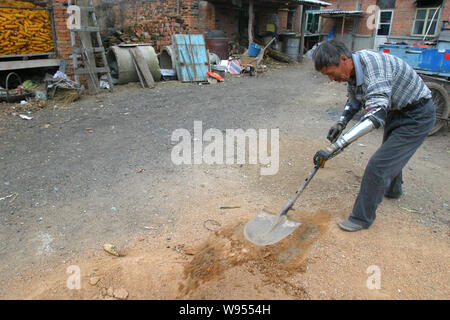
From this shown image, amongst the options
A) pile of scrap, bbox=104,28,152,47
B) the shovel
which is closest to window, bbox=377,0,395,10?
pile of scrap, bbox=104,28,152,47

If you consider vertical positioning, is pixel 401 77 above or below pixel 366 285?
above

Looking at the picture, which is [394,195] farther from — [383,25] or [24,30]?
[383,25]

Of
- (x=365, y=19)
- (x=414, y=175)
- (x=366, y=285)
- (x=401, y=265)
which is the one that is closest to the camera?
(x=366, y=285)

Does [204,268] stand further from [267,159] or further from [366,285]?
[267,159]

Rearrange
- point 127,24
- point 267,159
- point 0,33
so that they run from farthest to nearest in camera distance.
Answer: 1. point 127,24
2. point 0,33
3. point 267,159

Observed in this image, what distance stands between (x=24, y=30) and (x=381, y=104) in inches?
321

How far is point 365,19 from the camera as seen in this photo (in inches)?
697

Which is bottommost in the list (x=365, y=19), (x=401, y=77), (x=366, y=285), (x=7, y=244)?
(x=7, y=244)

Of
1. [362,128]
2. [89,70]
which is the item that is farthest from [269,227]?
[89,70]

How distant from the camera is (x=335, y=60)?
98.0 inches

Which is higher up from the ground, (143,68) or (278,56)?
(278,56)

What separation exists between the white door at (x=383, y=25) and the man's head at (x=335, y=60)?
16.6 metres

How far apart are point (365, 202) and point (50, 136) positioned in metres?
4.87
